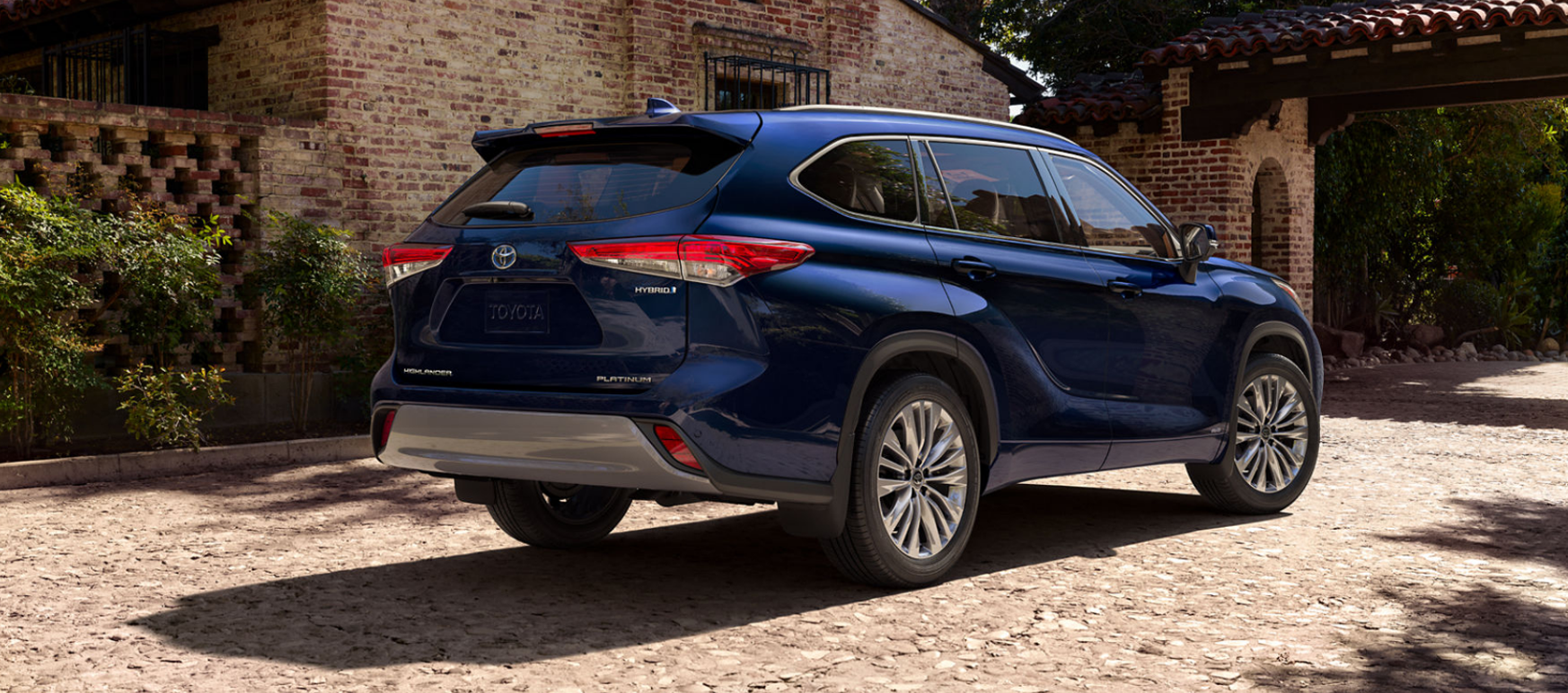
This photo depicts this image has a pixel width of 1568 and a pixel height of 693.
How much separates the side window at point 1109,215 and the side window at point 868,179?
3.60 ft

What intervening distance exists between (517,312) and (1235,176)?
13379 mm

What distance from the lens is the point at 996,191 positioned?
240 inches

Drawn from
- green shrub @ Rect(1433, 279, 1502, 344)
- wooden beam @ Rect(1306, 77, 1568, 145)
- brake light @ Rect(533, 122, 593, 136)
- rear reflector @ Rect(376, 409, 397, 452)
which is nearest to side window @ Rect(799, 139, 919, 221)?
brake light @ Rect(533, 122, 593, 136)

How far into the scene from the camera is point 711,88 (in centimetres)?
1530

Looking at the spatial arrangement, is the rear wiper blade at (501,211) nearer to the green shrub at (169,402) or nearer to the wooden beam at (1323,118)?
the green shrub at (169,402)

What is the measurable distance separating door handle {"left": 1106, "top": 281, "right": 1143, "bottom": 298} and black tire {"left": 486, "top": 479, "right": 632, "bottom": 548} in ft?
7.32

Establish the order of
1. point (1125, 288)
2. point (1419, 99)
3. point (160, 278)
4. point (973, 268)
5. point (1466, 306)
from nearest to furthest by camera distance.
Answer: point (973, 268) < point (1125, 288) < point (160, 278) < point (1419, 99) < point (1466, 306)

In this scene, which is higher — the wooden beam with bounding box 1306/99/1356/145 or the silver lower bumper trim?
the wooden beam with bounding box 1306/99/1356/145

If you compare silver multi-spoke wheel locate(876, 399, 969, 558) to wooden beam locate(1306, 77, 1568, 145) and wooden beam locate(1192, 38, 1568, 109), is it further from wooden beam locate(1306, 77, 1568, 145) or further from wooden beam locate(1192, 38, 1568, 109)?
wooden beam locate(1306, 77, 1568, 145)

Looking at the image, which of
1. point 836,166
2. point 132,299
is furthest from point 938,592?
point 132,299

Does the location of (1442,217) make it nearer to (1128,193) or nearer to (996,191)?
(1128,193)

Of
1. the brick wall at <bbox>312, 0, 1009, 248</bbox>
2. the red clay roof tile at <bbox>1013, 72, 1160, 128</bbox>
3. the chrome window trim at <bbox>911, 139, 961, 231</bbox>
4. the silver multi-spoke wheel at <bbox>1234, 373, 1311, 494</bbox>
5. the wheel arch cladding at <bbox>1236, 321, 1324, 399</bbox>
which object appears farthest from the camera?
the red clay roof tile at <bbox>1013, 72, 1160, 128</bbox>

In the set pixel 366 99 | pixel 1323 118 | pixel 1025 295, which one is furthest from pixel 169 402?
pixel 1323 118

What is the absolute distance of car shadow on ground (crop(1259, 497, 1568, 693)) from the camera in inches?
167
